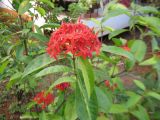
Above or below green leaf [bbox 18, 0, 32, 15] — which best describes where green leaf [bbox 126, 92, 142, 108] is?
below

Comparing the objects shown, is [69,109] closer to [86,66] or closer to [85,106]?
[85,106]

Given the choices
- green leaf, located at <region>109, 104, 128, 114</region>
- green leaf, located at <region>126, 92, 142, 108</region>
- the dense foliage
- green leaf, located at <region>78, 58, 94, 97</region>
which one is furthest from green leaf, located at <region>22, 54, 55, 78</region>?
green leaf, located at <region>126, 92, 142, 108</region>

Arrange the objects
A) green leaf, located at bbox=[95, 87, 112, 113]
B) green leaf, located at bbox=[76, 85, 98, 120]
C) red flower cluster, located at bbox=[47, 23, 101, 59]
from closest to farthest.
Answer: red flower cluster, located at bbox=[47, 23, 101, 59] < green leaf, located at bbox=[76, 85, 98, 120] < green leaf, located at bbox=[95, 87, 112, 113]

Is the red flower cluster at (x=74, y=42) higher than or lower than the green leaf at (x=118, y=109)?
higher

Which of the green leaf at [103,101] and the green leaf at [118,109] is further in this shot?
the green leaf at [118,109]

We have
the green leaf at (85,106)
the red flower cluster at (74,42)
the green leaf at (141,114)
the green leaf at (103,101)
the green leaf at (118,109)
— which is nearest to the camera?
the red flower cluster at (74,42)

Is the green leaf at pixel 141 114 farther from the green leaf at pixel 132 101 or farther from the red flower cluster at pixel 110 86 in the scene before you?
the red flower cluster at pixel 110 86

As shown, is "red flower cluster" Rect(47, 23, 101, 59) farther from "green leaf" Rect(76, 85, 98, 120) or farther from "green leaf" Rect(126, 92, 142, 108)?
"green leaf" Rect(126, 92, 142, 108)

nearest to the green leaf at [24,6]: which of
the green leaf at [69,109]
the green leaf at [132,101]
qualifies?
the green leaf at [69,109]

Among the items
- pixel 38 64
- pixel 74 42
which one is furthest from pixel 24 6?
pixel 74 42

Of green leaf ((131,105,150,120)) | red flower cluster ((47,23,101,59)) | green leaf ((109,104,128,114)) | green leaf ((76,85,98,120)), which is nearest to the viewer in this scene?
red flower cluster ((47,23,101,59))
